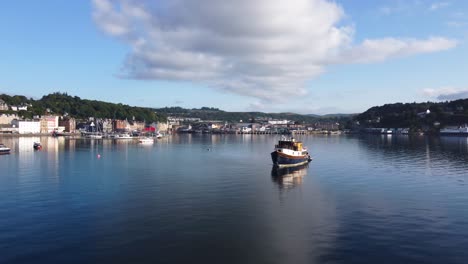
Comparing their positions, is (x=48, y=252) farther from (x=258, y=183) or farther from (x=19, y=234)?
(x=258, y=183)

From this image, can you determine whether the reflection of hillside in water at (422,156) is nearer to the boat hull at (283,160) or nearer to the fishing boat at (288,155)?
the fishing boat at (288,155)

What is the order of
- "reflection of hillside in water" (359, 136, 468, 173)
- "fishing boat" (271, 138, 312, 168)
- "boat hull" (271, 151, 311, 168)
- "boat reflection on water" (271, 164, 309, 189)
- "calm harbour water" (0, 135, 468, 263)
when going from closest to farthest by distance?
"calm harbour water" (0, 135, 468, 263) < "boat reflection on water" (271, 164, 309, 189) < "boat hull" (271, 151, 311, 168) < "fishing boat" (271, 138, 312, 168) < "reflection of hillside in water" (359, 136, 468, 173)

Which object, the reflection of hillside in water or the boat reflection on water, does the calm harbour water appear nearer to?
the boat reflection on water

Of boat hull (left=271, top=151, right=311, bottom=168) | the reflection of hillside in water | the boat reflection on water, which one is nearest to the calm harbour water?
the boat reflection on water

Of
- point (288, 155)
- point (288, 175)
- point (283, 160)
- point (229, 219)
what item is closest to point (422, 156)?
point (288, 155)

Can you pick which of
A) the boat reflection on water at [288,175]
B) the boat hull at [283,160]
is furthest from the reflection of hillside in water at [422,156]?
the boat reflection on water at [288,175]

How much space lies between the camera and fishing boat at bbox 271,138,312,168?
62.2m

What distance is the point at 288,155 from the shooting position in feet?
206

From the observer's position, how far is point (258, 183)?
152 ft

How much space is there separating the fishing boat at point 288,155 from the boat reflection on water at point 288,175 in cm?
86

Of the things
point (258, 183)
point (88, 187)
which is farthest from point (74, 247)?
point (258, 183)

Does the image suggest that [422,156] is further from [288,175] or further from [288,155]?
[288,175]

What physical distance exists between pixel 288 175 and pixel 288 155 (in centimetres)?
838

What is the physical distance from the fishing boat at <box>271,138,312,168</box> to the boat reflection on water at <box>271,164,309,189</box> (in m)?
0.86
